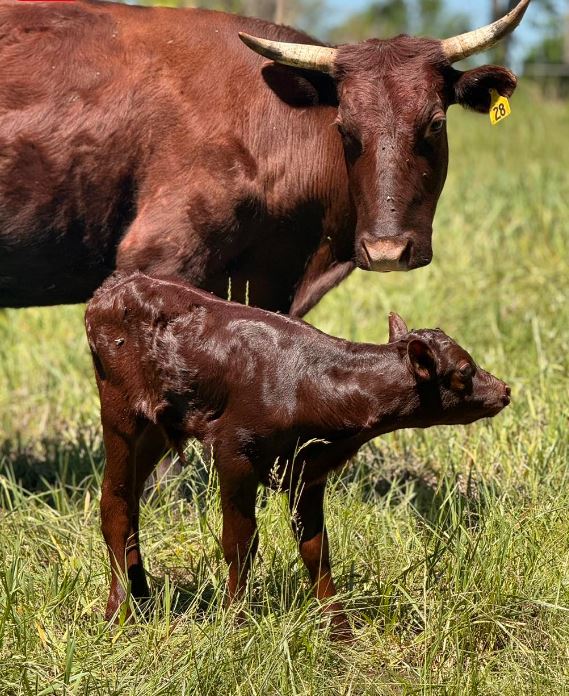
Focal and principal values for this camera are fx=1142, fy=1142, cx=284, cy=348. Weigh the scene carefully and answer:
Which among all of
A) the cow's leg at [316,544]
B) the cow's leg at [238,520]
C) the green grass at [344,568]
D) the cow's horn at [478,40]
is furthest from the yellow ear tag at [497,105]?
the cow's leg at [238,520]

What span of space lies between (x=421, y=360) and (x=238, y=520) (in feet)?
2.67

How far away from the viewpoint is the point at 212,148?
505 cm

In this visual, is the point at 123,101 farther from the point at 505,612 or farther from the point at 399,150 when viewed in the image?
the point at 505,612

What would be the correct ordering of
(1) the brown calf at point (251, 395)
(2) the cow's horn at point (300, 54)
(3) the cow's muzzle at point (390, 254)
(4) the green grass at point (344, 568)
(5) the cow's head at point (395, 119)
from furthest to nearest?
(2) the cow's horn at point (300, 54), (5) the cow's head at point (395, 119), (3) the cow's muzzle at point (390, 254), (1) the brown calf at point (251, 395), (4) the green grass at point (344, 568)

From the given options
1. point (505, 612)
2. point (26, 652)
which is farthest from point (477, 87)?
point (26, 652)

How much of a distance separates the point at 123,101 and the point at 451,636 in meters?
2.77

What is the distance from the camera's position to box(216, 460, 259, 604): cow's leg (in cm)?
378

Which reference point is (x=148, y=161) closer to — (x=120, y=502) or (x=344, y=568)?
(x=120, y=502)

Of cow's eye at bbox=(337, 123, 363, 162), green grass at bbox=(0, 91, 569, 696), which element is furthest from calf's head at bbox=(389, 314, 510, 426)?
cow's eye at bbox=(337, 123, 363, 162)

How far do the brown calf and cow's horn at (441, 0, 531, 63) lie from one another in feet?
5.17

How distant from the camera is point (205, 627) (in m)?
3.68

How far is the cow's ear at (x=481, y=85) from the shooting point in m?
5.07

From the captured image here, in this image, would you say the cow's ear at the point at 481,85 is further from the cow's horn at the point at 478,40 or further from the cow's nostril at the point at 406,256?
the cow's nostril at the point at 406,256

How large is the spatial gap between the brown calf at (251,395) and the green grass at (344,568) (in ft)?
0.70
